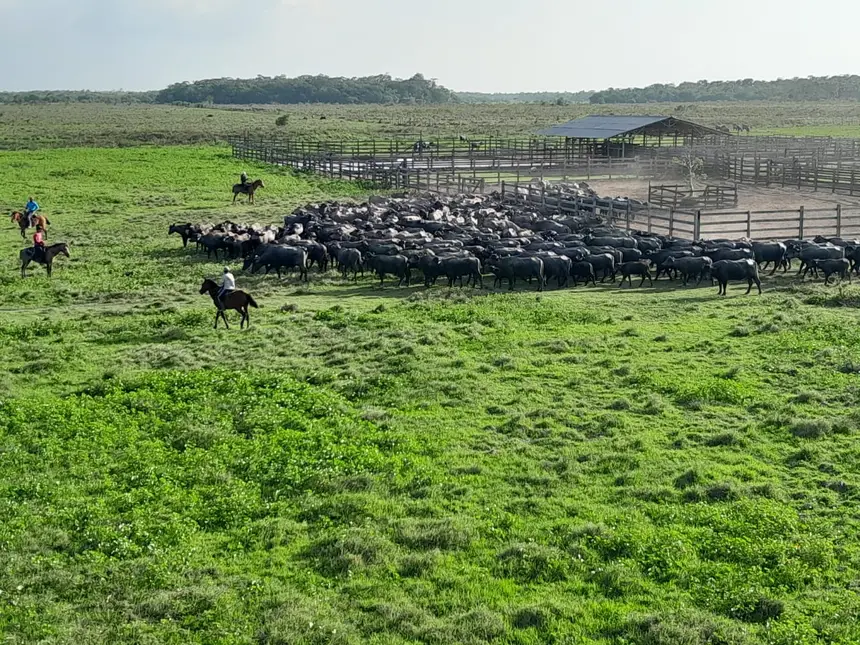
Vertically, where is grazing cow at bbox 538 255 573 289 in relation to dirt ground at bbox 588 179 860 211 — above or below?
below

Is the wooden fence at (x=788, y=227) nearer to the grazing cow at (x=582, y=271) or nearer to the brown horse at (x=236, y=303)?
the grazing cow at (x=582, y=271)

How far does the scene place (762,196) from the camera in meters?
40.1

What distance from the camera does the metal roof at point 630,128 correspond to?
52.4m

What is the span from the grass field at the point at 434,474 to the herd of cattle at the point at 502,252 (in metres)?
2.55

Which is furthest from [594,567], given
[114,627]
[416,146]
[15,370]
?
[416,146]

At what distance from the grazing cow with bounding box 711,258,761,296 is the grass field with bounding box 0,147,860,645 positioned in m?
1.60

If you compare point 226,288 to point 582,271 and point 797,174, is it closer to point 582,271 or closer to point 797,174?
point 582,271

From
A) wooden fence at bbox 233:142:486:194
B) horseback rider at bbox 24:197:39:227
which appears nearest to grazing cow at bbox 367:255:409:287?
horseback rider at bbox 24:197:39:227

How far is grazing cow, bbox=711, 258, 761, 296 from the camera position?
20062 millimetres

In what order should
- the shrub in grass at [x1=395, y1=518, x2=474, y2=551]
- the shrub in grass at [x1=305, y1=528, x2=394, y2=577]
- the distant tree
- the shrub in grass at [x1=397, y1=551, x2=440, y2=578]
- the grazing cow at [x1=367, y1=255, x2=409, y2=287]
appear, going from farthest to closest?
the distant tree → the grazing cow at [x1=367, y1=255, x2=409, y2=287] → the shrub in grass at [x1=395, y1=518, x2=474, y2=551] → the shrub in grass at [x1=305, y1=528, x2=394, y2=577] → the shrub in grass at [x1=397, y1=551, x2=440, y2=578]

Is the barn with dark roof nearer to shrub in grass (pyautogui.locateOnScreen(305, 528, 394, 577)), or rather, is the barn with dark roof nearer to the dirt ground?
the dirt ground

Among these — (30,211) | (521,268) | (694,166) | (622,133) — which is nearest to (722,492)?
(521,268)

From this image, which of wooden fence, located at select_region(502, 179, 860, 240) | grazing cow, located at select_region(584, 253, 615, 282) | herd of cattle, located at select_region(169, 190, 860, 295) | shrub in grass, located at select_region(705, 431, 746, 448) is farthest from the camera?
wooden fence, located at select_region(502, 179, 860, 240)

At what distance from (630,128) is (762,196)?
1425 cm
